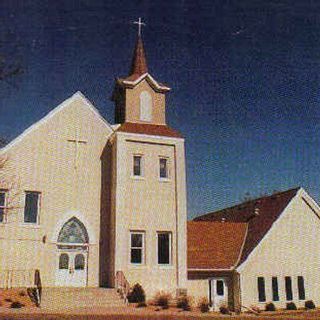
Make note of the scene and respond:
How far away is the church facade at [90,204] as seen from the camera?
91.6ft

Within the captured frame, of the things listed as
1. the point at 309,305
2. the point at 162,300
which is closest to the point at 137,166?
the point at 162,300

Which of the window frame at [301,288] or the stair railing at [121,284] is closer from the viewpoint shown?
the stair railing at [121,284]

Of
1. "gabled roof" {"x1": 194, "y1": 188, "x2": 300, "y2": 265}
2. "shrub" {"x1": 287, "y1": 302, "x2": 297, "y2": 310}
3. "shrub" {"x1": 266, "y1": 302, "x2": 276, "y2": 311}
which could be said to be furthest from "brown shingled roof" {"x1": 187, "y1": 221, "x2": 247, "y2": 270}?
"shrub" {"x1": 287, "y1": 302, "x2": 297, "y2": 310}

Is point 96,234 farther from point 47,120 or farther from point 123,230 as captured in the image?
point 47,120

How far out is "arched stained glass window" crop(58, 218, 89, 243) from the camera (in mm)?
28891

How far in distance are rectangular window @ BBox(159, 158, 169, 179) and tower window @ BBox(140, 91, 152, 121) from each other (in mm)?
3595

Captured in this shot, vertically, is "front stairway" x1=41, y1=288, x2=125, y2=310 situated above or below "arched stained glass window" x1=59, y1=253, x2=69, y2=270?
below

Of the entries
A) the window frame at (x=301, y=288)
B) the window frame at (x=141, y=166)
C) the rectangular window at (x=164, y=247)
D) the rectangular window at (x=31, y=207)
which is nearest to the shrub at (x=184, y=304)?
the rectangular window at (x=164, y=247)

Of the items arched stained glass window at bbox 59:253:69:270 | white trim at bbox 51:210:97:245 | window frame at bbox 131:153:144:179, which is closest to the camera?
white trim at bbox 51:210:97:245

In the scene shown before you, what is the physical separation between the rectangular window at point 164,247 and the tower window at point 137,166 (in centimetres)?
373

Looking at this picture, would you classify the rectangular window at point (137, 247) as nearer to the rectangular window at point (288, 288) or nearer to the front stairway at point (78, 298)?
the front stairway at point (78, 298)

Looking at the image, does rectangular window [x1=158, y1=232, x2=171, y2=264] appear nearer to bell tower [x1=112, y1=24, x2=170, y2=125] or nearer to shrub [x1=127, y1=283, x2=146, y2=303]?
shrub [x1=127, y1=283, x2=146, y2=303]

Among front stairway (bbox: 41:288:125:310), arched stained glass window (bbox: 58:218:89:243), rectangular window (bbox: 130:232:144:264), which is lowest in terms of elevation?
front stairway (bbox: 41:288:125:310)

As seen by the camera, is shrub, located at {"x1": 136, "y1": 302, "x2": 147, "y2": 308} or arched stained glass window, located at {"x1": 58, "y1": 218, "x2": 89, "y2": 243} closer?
shrub, located at {"x1": 136, "y1": 302, "x2": 147, "y2": 308}
